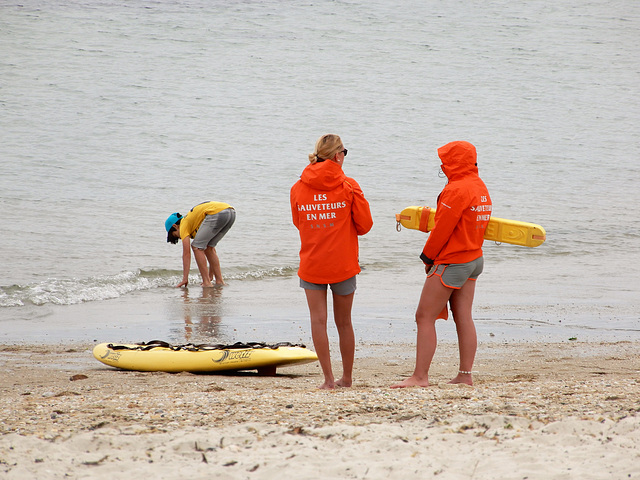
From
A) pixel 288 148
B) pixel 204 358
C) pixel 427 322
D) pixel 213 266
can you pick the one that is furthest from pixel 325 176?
pixel 288 148

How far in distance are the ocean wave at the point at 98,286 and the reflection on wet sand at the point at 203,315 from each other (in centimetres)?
96

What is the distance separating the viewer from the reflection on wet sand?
25.1 feet

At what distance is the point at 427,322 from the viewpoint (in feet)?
15.6

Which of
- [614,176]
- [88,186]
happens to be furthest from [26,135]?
[614,176]

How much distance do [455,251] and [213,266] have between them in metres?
7.18

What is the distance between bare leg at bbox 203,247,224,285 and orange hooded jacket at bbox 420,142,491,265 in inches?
270

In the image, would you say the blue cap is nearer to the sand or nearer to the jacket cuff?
the sand

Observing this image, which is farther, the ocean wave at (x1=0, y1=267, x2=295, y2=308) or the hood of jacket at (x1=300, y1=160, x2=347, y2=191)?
the ocean wave at (x1=0, y1=267, x2=295, y2=308)

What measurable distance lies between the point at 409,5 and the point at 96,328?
4430 cm

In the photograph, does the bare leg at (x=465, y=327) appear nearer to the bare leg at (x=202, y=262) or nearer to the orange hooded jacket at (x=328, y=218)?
the orange hooded jacket at (x=328, y=218)

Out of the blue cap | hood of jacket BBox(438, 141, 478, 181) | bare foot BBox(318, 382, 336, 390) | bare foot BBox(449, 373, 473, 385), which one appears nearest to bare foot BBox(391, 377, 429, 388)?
bare foot BBox(449, 373, 473, 385)

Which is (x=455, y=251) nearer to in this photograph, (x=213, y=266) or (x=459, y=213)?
(x=459, y=213)

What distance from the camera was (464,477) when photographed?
2.90m

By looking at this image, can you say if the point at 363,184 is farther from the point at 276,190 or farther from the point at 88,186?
the point at 88,186
